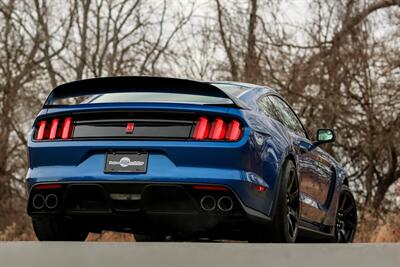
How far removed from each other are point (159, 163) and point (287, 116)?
2.23 metres

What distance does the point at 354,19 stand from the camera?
1922cm

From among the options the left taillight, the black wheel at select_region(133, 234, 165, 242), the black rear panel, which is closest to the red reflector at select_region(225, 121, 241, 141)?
the black rear panel

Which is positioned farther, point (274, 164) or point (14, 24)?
point (14, 24)

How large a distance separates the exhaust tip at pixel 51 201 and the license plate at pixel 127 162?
0.53 m

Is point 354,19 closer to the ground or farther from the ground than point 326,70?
farther from the ground

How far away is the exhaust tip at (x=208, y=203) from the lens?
19.8ft

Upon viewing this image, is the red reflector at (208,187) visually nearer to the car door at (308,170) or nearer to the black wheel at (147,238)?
the car door at (308,170)

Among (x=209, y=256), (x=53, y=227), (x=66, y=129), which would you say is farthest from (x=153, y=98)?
(x=209, y=256)

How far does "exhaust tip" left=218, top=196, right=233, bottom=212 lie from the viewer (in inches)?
237

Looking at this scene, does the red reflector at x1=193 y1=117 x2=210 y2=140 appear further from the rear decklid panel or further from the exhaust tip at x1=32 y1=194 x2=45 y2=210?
the exhaust tip at x1=32 y1=194 x2=45 y2=210

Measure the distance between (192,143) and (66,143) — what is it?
0.98 m

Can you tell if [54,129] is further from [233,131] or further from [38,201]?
[233,131]

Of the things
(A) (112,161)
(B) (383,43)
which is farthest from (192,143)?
A: (B) (383,43)

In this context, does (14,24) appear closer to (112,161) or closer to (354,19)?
(354,19)
